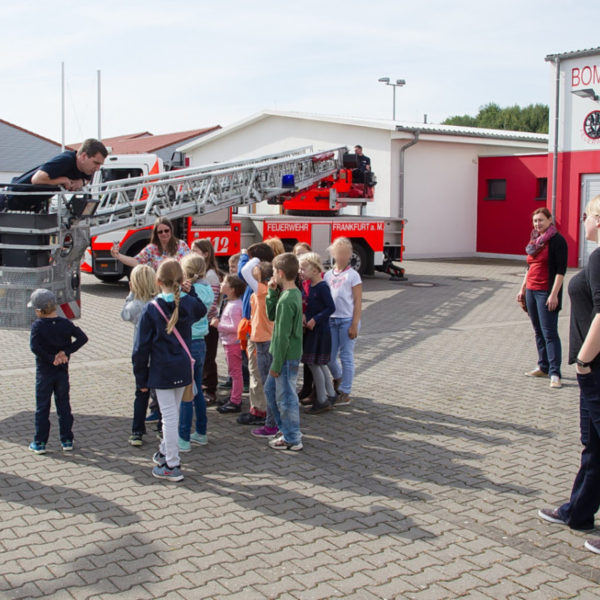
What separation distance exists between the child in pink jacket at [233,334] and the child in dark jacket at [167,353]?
5.66 ft

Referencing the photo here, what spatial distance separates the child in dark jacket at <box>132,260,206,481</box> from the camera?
5.39m

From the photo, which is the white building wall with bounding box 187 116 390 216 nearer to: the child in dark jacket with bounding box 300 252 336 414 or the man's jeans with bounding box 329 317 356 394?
the man's jeans with bounding box 329 317 356 394

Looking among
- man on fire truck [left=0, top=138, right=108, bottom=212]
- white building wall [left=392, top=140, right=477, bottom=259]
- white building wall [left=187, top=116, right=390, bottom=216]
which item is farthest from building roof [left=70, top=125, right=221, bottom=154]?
man on fire truck [left=0, top=138, right=108, bottom=212]

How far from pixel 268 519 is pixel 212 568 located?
732mm

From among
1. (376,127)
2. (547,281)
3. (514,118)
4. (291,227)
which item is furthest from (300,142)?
(514,118)

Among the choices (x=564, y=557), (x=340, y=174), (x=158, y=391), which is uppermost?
(x=340, y=174)

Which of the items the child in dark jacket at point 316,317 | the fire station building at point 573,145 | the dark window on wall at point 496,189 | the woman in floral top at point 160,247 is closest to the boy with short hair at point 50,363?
the woman in floral top at point 160,247

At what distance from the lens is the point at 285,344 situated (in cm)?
593

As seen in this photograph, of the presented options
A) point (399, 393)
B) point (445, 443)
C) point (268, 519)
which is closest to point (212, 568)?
point (268, 519)

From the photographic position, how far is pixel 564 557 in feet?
14.0

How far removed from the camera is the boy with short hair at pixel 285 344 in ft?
19.5

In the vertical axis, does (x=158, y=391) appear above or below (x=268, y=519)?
above

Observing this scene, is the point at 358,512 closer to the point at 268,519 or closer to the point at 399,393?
the point at 268,519

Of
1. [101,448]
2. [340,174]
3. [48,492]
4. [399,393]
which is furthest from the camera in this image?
[340,174]
